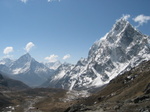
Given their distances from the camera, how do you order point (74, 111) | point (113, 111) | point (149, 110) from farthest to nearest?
point (74, 111) → point (113, 111) → point (149, 110)

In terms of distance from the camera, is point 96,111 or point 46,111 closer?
point 96,111

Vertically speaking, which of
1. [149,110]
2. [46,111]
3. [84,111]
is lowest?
[149,110]

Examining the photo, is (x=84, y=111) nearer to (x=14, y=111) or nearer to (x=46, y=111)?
(x=46, y=111)

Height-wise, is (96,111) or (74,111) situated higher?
(74,111)

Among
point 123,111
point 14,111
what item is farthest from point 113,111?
point 14,111

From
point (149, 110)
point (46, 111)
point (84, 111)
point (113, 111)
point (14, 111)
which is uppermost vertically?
point (14, 111)

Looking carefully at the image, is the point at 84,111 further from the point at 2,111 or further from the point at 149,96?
the point at 2,111

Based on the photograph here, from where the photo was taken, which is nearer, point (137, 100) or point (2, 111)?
point (137, 100)

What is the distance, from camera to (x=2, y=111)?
173375mm

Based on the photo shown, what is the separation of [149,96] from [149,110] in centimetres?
1269

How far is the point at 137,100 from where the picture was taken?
58094 mm

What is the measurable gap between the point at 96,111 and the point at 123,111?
10826mm

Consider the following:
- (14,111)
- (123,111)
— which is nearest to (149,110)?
(123,111)

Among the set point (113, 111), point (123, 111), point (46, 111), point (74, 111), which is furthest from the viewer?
point (46, 111)
